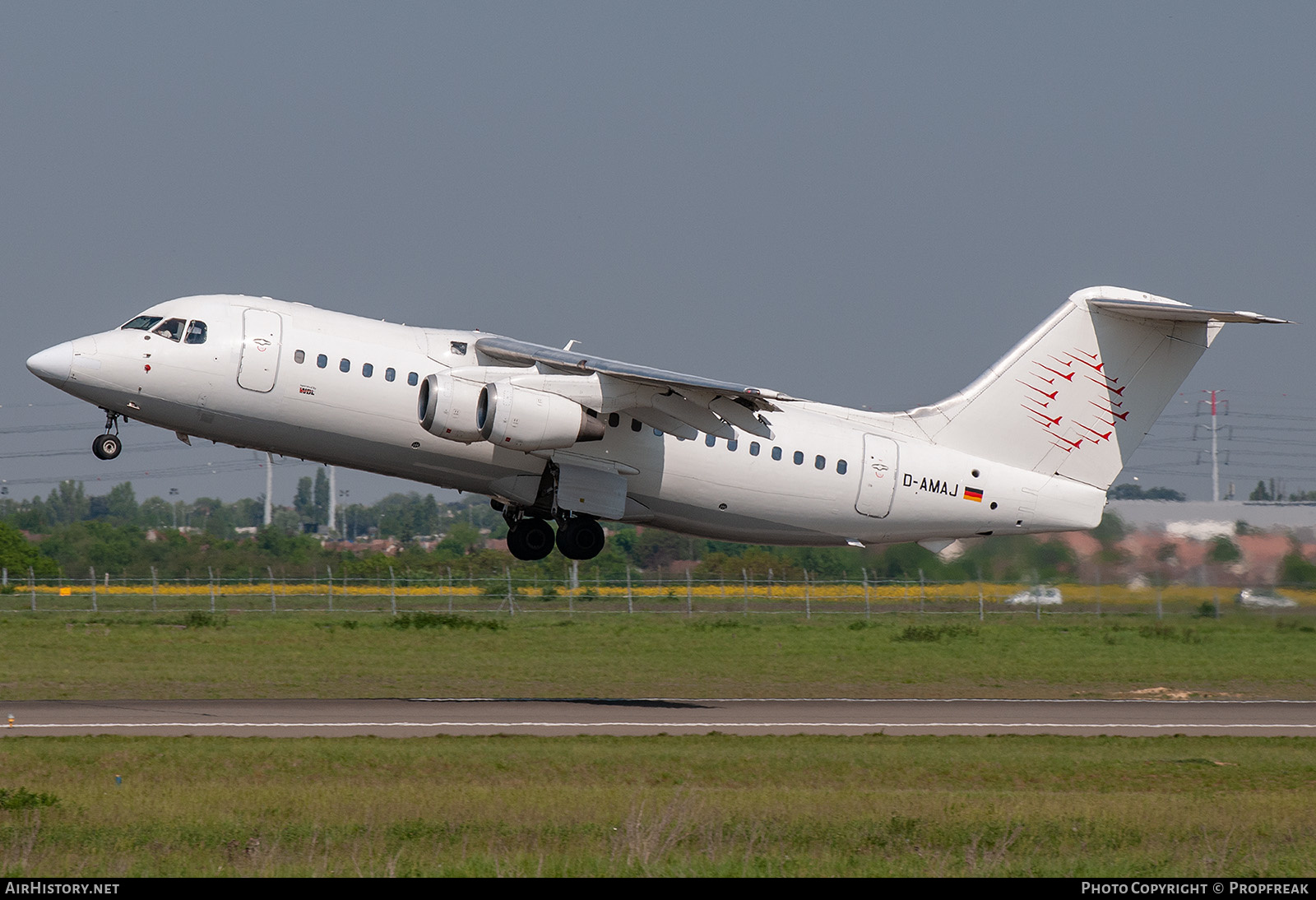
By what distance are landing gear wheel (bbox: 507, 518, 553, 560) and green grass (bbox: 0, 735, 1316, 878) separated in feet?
20.0

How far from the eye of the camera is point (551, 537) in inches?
1004

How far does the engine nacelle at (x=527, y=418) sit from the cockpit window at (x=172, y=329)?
4.50 meters

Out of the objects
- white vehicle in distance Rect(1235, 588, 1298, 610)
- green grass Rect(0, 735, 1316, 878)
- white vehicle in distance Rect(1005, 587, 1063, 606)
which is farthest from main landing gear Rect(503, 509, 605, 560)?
white vehicle in distance Rect(1235, 588, 1298, 610)

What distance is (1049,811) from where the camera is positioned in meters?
14.4

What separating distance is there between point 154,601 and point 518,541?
23.5m

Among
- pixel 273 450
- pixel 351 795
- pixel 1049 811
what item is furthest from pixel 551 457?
pixel 1049 811

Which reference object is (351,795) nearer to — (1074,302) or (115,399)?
(115,399)

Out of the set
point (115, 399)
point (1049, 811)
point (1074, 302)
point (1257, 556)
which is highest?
point (1074, 302)

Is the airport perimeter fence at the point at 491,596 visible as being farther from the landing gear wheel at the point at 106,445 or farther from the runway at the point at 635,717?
the landing gear wheel at the point at 106,445

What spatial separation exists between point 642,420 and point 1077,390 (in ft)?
26.7

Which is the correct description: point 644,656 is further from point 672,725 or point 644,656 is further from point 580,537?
point 672,725

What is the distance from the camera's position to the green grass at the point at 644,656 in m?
27.1

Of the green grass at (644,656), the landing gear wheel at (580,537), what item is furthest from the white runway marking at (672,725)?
the green grass at (644,656)

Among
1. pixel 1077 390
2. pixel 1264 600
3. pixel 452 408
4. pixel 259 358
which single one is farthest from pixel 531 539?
pixel 1264 600
